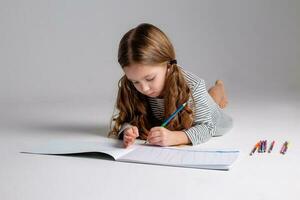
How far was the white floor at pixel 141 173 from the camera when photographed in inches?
71.9

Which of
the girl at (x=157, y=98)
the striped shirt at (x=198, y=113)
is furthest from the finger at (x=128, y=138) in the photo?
the striped shirt at (x=198, y=113)

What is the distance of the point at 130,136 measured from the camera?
231 centimetres

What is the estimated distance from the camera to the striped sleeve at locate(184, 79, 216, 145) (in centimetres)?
243

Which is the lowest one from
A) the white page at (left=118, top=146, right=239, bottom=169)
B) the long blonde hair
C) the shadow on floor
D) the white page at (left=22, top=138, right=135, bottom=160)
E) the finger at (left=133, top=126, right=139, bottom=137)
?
the shadow on floor

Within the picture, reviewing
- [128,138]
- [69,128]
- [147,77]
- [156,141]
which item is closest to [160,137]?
[156,141]

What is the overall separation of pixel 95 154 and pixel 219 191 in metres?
0.62

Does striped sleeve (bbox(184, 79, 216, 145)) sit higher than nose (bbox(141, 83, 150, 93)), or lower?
lower

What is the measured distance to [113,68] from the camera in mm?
3896

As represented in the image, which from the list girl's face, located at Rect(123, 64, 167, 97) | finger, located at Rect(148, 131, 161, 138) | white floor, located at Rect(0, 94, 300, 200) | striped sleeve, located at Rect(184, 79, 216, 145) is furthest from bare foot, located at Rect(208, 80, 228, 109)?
finger, located at Rect(148, 131, 161, 138)

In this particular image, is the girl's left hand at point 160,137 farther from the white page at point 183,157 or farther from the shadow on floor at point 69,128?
the shadow on floor at point 69,128

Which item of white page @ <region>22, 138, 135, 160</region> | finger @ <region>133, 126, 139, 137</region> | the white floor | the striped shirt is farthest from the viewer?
the striped shirt

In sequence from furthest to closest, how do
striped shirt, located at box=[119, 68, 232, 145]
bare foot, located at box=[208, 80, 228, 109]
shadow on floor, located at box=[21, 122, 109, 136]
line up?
bare foot, located at box=[208, 80, 228, 109], shadow on floor, located at box=[21, 122, 109, 136], striped shirt, located at box=[119, 68, 232, 145]

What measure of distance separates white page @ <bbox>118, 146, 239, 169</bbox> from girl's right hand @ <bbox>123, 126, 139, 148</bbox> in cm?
5

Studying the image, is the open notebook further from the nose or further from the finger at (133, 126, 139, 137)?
the nose
